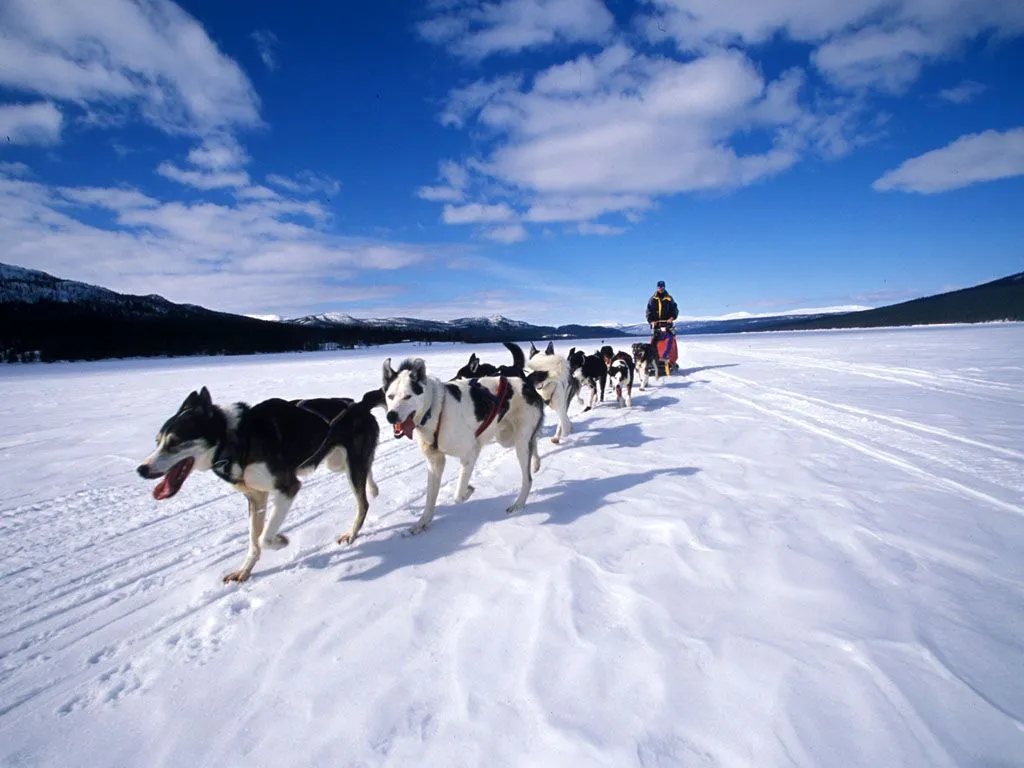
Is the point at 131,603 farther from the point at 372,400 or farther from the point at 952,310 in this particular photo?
the point at 952,310

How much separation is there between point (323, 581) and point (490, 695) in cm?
179

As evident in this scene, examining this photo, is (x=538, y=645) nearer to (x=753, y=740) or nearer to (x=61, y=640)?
(x=753, y=740)

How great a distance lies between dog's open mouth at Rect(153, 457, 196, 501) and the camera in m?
3.17

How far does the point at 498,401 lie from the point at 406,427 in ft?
3.85

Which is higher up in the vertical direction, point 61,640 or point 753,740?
point 753,740

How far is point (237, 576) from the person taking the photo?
135 inches

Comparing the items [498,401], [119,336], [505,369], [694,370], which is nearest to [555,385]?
[505,369]

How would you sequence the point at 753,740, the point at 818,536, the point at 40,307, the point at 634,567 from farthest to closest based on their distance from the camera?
the point at 40,307 < the point at 818,536 < the point at 634,567 < the point at 753,740

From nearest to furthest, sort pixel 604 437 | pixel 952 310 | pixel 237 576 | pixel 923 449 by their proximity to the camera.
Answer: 1. pixel 237 576
2. pixel 923 449
3. pixel 604 437
4. pixel 952 310

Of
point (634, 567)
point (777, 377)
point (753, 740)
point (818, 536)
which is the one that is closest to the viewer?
point (753, 740)

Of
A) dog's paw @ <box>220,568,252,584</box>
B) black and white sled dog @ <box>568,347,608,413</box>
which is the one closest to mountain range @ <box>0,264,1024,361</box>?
black and white sled dog @ <box>568,347,608,413</box>

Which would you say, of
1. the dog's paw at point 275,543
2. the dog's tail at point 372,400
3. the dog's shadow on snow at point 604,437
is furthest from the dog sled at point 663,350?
the dog's paw at point 275,543

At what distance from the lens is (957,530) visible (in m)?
3.61

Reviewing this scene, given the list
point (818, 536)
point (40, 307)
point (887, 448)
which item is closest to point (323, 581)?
point (818, 536)
